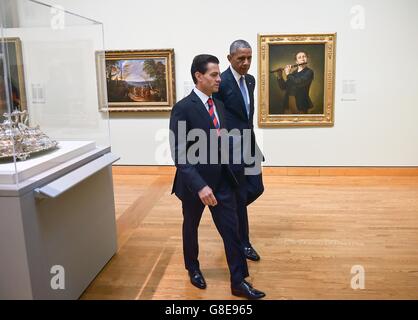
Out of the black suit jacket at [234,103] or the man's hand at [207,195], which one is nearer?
the man's hand at [207,195]

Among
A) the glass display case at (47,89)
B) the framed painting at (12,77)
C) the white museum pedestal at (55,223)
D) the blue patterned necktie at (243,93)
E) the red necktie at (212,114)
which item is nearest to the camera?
the white museum pedestal at (55,223)

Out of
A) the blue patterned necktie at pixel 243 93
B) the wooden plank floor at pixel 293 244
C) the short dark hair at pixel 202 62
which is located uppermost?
the short dark hair at pixel 202 62

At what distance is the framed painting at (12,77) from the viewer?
3.01m

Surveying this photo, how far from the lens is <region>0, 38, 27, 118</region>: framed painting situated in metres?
3.01

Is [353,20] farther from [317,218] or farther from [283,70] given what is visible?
[317,218]

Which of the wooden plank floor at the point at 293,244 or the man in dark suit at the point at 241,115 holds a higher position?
the man in dark suit at the point at 241,115

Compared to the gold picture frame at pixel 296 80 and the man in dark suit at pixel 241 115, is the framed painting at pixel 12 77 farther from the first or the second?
the gold picture frame at pixel 296 80

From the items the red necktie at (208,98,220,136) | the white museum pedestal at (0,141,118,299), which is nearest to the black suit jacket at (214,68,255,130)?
the red necktie at (208,98,220,136)

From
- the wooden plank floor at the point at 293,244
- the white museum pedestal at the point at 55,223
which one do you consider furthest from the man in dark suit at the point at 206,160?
the white museum pedestal at the point at 55,223

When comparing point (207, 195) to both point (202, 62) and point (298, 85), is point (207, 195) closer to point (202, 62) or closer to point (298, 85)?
point (202, 62)

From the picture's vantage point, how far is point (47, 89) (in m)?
4.12

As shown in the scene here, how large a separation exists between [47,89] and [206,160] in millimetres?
1875

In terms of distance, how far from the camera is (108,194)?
14.4 ft

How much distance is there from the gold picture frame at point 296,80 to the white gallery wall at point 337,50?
14cm
